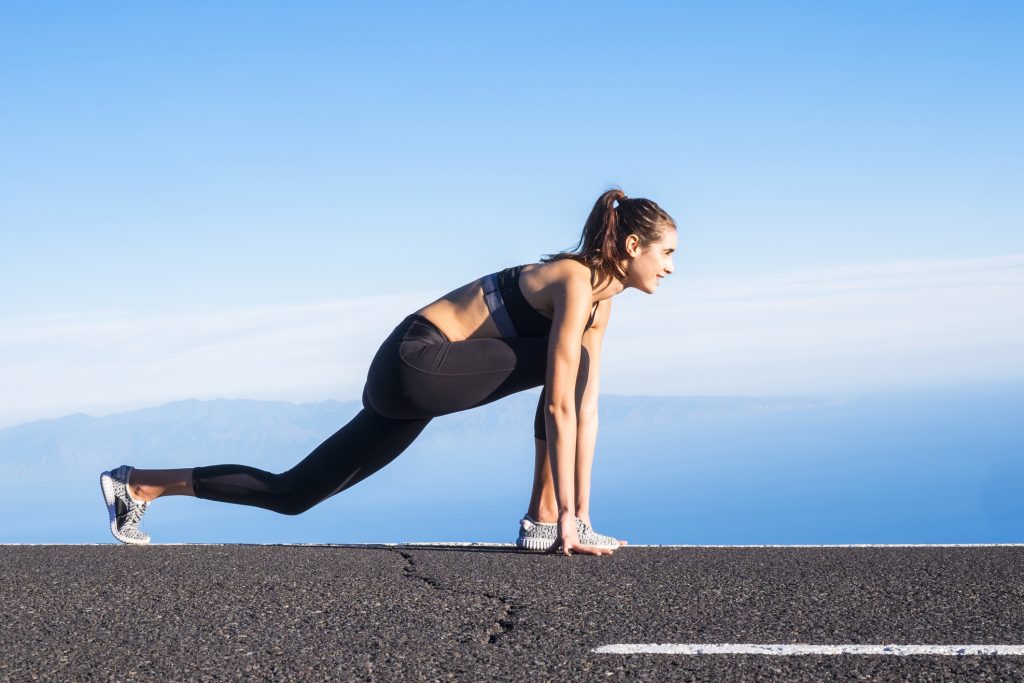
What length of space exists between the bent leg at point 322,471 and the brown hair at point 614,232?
94 centimetres

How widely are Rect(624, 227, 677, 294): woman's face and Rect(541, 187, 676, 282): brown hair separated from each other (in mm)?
22

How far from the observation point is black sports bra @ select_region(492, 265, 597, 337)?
3.95m

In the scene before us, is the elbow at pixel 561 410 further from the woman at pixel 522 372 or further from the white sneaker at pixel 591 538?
the white sneaker at pixel 591 538

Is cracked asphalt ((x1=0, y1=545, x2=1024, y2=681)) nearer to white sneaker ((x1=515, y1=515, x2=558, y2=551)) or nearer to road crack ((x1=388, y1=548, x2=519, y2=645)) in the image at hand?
road crack ((x1=388, y1=548, x2=519, y2=645))

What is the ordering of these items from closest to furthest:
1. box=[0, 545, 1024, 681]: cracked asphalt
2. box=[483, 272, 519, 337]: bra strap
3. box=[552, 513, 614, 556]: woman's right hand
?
box=[0, 545, 1024, 681]: cracked asphalt
box=[552, 513, 614, 556]: woman's right hand
box=[483, 272, 519, 337]: bra strap

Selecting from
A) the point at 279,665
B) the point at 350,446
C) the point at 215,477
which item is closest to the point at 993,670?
the point at 279,665


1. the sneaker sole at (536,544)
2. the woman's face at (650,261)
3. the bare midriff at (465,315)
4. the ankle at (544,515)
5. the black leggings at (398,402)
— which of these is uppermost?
the woman's face at (650,261)

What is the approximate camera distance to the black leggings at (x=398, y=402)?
3881 millimetres

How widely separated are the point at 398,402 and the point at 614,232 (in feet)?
3.60

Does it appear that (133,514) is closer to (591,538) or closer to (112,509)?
(112,509)

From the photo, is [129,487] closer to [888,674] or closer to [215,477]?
[215,477]

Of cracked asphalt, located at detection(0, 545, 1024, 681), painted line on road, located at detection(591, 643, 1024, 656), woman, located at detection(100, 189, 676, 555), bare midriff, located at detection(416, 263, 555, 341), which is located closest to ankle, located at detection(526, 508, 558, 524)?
woman, located at detection(100, 189, 676, 555)

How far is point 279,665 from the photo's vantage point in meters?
2.42

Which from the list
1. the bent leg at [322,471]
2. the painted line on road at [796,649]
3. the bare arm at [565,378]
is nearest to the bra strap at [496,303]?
the bare arm at [565,378]
